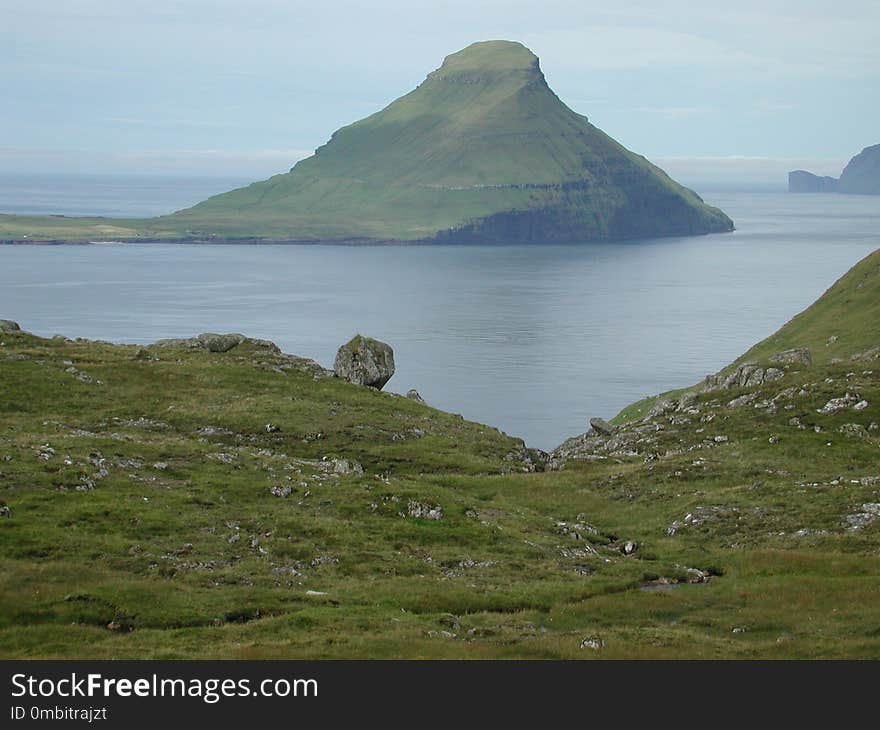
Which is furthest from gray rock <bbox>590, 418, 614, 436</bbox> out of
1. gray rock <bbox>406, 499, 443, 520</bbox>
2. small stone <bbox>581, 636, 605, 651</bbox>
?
small stone <bbox>581, 636, 605, 651</bbox>

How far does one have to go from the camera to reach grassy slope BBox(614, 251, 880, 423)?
9600 cm

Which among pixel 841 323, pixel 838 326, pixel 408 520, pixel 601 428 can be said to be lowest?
pixel 601 428

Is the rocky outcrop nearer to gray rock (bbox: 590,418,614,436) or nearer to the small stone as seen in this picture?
gray rock (bbox: 590,418,614,436)

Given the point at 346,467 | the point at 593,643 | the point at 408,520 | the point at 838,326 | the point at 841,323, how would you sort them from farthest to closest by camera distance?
the point at 841,323 → the point at 838,326 → the point at 346,467 → the point at 408,520 → the point at 593,643

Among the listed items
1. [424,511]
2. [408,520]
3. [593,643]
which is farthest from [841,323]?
[593,643]

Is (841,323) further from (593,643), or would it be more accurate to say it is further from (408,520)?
(593,643)

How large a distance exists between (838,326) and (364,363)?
49.4 meters

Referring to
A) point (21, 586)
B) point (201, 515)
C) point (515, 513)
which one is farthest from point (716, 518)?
point (21, 586)

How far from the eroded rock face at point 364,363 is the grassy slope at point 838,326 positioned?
34039 mm

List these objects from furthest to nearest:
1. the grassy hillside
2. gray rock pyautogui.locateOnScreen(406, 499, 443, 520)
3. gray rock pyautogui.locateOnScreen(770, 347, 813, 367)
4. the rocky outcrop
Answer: the grassy hillside, the rocky outcrop, gray rock pyautogui.locateOnScreen(770, 347, 813, 367), gray rock pyautogui.locateOnScreen(406, 499, 443, 520)

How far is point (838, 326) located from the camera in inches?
4097

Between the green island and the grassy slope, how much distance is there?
71.3 ft
